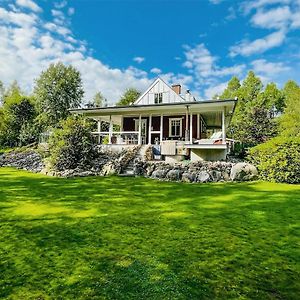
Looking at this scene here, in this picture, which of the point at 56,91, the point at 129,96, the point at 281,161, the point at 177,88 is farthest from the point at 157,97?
the point at 129,96

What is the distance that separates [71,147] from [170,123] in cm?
982

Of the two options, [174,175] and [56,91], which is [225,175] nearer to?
[174,175]

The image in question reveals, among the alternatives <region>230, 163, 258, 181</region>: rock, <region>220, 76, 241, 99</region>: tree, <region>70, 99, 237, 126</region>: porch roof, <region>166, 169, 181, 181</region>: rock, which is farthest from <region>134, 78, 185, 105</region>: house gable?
<region>220, 76, 241, 99</region>: tree

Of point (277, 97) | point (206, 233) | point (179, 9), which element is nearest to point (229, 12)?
point (179, 9)

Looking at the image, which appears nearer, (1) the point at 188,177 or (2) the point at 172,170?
(1) the point at 188,177

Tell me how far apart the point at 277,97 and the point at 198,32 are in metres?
24.3

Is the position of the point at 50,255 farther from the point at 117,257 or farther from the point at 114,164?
the point at 114,164

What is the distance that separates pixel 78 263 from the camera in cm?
402

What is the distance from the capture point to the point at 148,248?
184 inches

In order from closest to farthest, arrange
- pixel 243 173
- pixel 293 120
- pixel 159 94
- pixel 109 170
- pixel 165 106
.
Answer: pixel 243 173 < pixel 109 170 < pixel 165 106 < pixel 293 120 < pixel 159 94

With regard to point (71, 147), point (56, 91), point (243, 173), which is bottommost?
point (243, 173)

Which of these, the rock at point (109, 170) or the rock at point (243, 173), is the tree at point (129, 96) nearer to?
the rock at point (109, 170)

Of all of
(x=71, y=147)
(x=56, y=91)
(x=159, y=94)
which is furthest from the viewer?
(x=56, y=91)

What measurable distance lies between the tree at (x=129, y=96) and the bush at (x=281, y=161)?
38.3 m
